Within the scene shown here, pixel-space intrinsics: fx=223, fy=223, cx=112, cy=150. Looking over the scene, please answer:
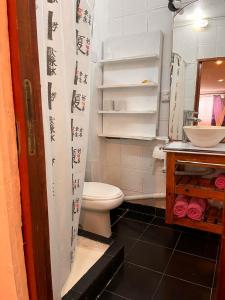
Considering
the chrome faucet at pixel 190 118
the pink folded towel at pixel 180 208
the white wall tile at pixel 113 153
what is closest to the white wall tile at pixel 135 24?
the chrome faucet at pixel 190 118

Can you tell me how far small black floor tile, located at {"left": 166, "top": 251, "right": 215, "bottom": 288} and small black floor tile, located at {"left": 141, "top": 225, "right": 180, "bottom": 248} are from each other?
0.54 ft

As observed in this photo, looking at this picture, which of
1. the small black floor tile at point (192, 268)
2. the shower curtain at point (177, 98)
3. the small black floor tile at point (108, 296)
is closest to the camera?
the small black floor tile at point (108, 296)

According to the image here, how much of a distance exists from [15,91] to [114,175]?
7.01ft

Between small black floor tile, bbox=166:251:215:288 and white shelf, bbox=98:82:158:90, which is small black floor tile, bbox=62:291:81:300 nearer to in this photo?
small black floor tile, bbox=166:251:215:288

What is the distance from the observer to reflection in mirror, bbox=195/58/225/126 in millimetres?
1959

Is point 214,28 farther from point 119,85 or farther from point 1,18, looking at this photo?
point 1,18

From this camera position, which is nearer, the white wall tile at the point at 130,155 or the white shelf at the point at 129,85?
the white shelf at the point at 129,85

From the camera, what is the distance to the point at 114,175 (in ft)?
8.46

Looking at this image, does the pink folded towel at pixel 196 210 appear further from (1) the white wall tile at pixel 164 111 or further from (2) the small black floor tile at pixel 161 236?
(1) the white wall tile at pixel 164 111

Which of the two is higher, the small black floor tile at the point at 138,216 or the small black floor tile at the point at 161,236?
the small black floor tile at the point at 138,216

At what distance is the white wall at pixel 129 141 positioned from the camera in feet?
7.02

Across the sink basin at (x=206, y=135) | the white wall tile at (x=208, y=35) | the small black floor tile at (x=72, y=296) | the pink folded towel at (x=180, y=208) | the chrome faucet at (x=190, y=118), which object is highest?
the white wall tile at (x=208, y=35)

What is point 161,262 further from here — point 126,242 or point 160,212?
point 160,212

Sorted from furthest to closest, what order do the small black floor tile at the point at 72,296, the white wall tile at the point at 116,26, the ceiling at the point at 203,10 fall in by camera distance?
the white wall tile at the point at 116,26, the ceiling at the point at 203,10, the small black floor tile at the point at 72,296
